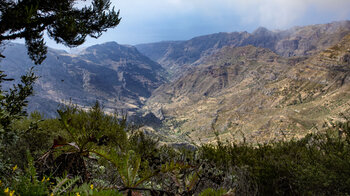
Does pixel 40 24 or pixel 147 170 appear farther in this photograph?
pixel 40 24

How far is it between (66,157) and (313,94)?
12803cm

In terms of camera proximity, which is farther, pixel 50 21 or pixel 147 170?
pixel 50 21

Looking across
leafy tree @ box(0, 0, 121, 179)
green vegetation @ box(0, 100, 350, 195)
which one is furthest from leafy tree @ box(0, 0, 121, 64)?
green vegetation @ box(0, 100, 350, 195)

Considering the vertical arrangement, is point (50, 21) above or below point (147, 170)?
above

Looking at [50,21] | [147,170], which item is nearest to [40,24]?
[50,21]

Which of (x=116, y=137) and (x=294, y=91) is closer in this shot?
(x=116, y=137)

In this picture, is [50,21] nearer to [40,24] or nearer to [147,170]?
[40,24]

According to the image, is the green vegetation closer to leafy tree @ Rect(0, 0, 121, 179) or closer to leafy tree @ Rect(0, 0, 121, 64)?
leafy tree @ Rect(0, 0, 121, 179)

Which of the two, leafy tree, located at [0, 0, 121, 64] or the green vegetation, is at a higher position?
leafy tree, located at [0, 0, 121, 64]

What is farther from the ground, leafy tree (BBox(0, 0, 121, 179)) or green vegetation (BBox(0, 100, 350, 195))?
leafy tree (BBox(0, 0, 121, 179))

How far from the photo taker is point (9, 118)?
2488mm

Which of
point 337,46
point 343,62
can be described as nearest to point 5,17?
point 343,62

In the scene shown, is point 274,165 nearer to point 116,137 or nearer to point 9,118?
point 9,118

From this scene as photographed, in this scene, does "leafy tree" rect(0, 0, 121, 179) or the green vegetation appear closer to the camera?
the green vegetation
